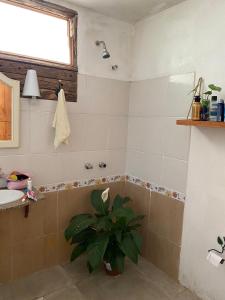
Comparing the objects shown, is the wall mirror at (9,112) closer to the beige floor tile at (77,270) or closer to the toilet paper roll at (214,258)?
the beige floor tile at (77,270)

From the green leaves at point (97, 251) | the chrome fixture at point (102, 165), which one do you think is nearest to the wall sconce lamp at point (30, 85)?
the chrome fixture at point (102, 165)

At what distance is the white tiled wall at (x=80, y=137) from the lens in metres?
1.97

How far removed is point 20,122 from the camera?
1922 mm

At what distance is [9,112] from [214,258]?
5.79ft

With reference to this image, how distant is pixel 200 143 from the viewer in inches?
73.2

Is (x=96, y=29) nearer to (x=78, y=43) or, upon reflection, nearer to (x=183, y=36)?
(x=78, y=43)

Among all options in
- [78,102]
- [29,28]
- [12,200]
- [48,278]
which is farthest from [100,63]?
[48,278]

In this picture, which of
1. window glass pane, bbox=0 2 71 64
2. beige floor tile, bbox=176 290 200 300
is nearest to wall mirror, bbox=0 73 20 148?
window glass pane, bbox=0 2 71 64

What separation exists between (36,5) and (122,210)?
1.71m

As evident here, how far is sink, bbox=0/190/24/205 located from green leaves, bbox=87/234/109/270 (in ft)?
2.14

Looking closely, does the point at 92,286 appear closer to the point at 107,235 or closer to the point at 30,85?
the point at 107,235

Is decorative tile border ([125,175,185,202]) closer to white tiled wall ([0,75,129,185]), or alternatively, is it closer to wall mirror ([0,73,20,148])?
white tiled wall ([0,75,129,185])

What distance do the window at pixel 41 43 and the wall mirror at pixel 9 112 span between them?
8 centimetres

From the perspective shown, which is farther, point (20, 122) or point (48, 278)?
point (48, 278)
